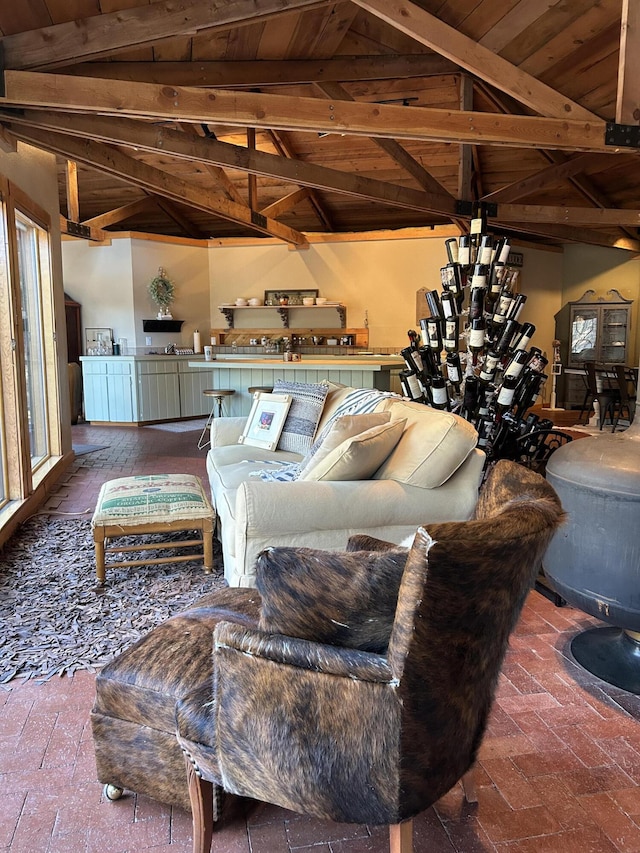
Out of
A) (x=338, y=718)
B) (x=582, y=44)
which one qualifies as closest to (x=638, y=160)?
(x=582, y=44)

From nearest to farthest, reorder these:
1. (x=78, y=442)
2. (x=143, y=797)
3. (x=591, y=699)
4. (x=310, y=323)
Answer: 1. (x=143, y=797)
2. (x=591, y=699)
3. (x=78, y=442)
4. (x=310, y=323)

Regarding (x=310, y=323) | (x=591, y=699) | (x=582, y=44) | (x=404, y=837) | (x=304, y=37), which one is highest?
(x=304, y=37)

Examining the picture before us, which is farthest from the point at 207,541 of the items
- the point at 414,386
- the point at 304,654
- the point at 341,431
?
the point at 414,386

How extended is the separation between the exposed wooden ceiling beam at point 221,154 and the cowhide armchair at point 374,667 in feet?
13.5

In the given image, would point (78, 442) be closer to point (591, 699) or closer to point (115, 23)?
point (115, 23)

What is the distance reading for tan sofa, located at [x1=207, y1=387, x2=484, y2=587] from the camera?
2.54m

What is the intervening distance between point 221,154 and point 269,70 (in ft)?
2.98

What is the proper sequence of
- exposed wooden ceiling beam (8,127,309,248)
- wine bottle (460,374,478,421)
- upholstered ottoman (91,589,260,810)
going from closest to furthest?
upholstered ottoman (91,589,260,810)
wine bottle (460,374,478,421)
exposed wooden ceiling beam (8,127,309,248)

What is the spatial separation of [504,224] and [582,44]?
346 centimetres

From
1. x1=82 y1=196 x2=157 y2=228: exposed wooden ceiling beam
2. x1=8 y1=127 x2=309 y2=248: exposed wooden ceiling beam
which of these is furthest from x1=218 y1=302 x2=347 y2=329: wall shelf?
x1=82 y1=196 x2=157 y2=228: exposed wooden ceiling beam

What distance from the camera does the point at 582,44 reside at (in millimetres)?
4633

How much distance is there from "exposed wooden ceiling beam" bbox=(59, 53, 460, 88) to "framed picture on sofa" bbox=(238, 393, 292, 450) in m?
2.76

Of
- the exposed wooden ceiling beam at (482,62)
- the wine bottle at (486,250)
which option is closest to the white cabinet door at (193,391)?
the wine bottle at (486,250)

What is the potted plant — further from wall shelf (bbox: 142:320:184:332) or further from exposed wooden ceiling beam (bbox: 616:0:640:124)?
exposed wooden ceiling beam (bbox: 616:0:640:124)
